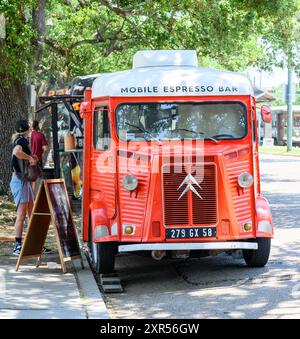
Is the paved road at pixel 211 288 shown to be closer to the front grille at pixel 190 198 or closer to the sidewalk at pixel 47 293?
the sidewalk at pixel 47 293

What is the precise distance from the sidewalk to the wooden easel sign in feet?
0.77

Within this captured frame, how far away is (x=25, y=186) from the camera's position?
41.6ft

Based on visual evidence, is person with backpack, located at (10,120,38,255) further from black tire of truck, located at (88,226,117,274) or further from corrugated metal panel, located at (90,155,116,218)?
black tire of truck, located at (88,226,117,274)

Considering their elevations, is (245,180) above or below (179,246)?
above

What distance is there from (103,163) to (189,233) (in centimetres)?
156

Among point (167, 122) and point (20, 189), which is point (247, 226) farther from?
point (20, 189)

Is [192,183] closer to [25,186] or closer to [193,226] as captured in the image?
[193,226]

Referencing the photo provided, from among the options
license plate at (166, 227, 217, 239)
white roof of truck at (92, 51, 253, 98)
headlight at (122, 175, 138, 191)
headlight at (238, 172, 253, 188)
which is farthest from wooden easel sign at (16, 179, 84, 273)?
headlight at (238, 172, 253, 188)

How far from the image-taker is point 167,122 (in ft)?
36.5

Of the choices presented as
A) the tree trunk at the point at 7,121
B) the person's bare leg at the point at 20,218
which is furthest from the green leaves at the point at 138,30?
the person's bare leg at the point at 20,218

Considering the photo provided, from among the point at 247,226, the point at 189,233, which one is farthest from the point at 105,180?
the point at 247,226

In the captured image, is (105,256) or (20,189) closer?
(105,256)

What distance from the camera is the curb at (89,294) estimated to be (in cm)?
877

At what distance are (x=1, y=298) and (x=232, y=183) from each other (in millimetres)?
3208
